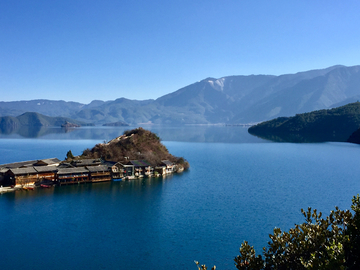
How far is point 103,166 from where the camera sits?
3862 cm

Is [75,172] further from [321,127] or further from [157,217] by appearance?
[321,127]

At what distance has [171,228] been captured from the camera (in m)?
21.9

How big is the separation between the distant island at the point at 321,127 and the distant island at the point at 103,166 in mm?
70990

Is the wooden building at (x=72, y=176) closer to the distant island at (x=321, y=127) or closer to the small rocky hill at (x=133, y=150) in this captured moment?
the small rocky hill at (x=133, y=150)

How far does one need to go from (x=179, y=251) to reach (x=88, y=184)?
21.4 meters

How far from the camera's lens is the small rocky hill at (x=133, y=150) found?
145 feet

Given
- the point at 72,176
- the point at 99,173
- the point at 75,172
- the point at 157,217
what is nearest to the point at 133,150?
the point at 99,173

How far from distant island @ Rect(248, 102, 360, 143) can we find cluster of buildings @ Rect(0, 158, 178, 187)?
76853 millimetres

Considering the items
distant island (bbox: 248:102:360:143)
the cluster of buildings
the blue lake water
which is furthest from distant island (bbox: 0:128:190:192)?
distant island (bbox: 248:102:360:143)

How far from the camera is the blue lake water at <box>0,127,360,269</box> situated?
1756cm

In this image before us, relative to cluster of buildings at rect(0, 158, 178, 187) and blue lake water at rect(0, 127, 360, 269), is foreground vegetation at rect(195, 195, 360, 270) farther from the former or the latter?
cluster of buildings at rect(0, 158, 178, 187)

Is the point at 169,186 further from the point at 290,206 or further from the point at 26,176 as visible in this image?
the point at 26,176

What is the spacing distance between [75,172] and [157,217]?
54.0 ft

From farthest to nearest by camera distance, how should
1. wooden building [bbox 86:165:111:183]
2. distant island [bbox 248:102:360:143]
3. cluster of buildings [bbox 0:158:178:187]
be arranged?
1. distant island [bbox 248:102:360:143]
2. wooden building [bbox 86:165:111:183]
3. cluster of buildings [bbox 0:158:178:187]
